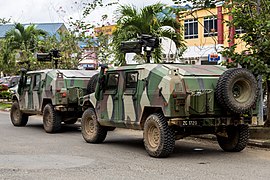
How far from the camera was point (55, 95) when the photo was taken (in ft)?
51.5

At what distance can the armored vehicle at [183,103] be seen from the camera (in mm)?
10383

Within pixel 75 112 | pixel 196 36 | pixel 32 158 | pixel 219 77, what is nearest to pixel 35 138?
pixel 75 112

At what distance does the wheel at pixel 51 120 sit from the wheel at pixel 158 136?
5335 mm

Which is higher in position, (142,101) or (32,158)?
(142,101)

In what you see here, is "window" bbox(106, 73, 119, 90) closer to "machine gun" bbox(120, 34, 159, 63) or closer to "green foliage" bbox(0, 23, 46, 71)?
"machine gun" bbox(120, 34, 159, 63)

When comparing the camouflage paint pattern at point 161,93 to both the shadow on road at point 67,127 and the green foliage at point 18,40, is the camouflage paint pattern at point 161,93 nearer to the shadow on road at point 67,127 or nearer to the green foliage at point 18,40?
the shadow on road at point 67,127

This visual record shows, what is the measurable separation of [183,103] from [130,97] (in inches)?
64.6

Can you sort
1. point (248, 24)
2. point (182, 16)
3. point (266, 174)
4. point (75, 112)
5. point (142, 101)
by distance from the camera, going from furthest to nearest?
1. point (75, 112)
2. point (182, 16)
3. point (248, 24)
4. point (142, 101)
5. point (266, 174)

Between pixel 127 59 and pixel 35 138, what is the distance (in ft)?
19.0

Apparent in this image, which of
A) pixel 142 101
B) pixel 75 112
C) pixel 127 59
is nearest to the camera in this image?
pixel 142 101

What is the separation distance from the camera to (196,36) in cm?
4141

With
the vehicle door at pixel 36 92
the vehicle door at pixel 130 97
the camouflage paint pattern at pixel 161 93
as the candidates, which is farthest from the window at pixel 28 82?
the vehicle door at pixel 130 97

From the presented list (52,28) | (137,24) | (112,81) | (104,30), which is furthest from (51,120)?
(52,28)

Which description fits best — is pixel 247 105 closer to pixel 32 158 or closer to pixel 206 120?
pixel 206 120
